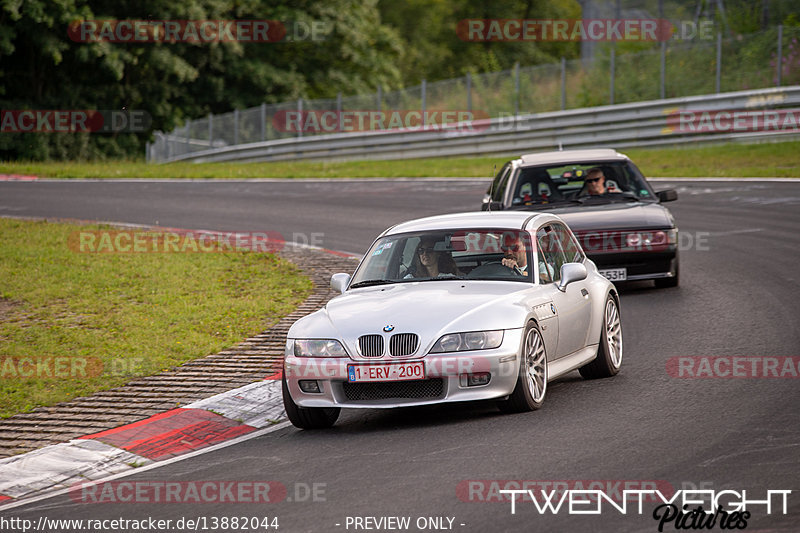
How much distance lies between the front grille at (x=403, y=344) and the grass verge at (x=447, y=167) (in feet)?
64.7

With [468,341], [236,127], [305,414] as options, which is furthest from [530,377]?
[236,127]

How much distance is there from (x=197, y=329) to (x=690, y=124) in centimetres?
2220

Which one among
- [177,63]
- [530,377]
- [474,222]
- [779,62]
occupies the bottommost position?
[530,377]

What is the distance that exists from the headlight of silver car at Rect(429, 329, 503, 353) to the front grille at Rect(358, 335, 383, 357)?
0.36m

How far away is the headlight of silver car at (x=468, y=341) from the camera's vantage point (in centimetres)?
780

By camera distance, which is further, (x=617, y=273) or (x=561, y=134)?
(x=561, y=134)

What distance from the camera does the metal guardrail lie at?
1188 inches

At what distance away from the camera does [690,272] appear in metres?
15.2

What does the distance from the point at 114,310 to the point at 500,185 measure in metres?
5.34

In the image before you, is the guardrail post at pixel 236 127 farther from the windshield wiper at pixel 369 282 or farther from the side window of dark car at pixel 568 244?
the windshield wiper at pixel 369 282

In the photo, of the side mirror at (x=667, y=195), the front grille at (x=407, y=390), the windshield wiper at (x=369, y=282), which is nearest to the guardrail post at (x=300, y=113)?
the side mirror at (x=667, y=195)

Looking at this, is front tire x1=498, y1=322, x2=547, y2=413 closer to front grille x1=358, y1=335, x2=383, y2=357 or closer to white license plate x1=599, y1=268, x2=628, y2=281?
front grille x1=358, y1=335, x2=383, y2=357

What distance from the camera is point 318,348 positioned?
8.07 metres

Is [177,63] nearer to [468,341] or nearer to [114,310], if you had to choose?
[114,310]
